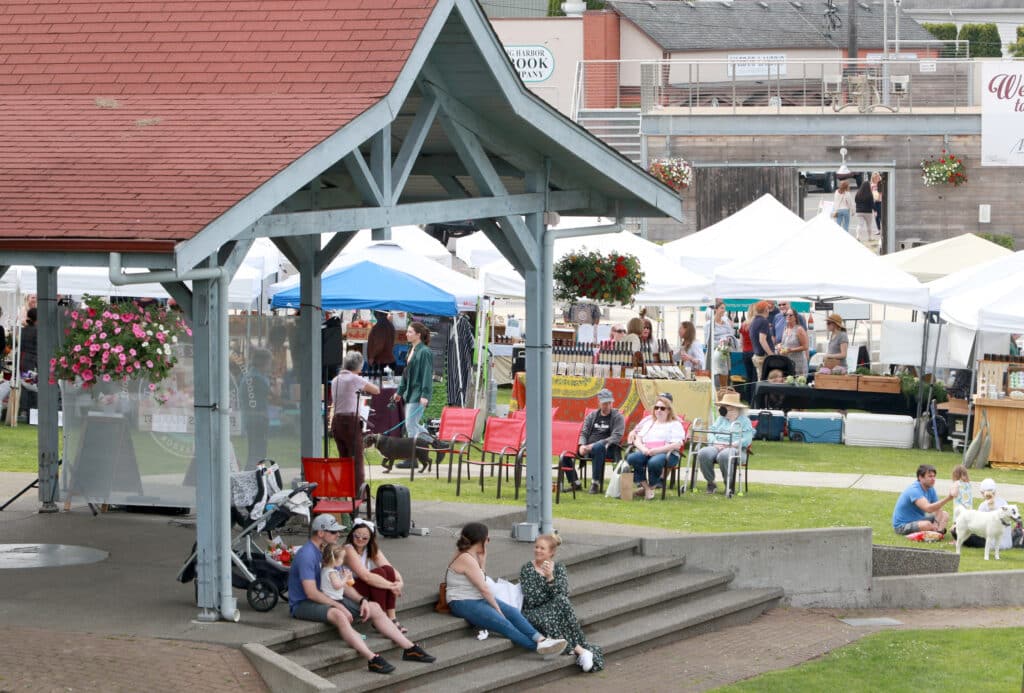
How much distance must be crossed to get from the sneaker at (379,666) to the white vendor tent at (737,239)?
56.0 feet

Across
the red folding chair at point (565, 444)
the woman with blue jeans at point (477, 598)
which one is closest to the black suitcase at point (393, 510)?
the woman with blue jeans at point (477, 598)

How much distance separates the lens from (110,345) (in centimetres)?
1030

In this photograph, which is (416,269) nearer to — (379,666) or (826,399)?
(826,399)

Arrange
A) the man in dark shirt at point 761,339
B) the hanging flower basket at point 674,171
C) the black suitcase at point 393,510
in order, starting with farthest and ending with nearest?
1. the hanging flower basket at point 674,171
2. the man in dark shirt at point 761,339
3. the black suitcase at point 393,510

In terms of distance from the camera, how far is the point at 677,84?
1581 inches

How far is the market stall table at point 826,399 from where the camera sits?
23.7 metres

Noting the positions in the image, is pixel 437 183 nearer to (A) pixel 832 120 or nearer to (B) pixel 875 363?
(B) pixel 875 363

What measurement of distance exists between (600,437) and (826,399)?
6.51 metres

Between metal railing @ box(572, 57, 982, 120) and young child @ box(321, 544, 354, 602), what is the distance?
28.7 m

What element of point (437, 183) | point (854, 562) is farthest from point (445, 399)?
point (854, 562)

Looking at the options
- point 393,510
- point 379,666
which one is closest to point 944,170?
point 393,510

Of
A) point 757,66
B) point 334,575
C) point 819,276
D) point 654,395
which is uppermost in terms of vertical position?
point 757,66

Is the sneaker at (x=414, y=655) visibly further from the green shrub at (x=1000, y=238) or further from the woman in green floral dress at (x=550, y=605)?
the green shrub at (x=1000, y=238)

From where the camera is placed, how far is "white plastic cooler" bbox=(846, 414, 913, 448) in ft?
74.7
